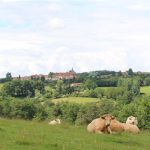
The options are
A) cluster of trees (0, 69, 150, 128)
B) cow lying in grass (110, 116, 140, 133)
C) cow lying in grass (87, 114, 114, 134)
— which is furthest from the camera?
cluster of trees (0, 69, 150, 128)

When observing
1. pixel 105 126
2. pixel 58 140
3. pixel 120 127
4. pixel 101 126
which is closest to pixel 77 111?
pixel 120 127

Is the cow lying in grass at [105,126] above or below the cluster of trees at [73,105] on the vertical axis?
above

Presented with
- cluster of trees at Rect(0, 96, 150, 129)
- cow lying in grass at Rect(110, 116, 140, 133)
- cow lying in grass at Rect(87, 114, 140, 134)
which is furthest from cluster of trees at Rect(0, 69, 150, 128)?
cow lying in grass at Rect(87, 114, 140, 134)

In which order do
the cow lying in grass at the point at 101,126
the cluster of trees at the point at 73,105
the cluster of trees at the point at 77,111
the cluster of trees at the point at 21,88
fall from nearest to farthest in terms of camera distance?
the cow lying in grass at the point at 101,126 → the cluster of trees at the point at 77,111 → the cluster of trees at the point at 73,105 → the cluster of trees at the point at 21,88

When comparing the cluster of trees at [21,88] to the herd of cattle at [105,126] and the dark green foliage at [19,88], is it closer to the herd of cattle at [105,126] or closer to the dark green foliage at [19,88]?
the dark green foliage at [19,88]

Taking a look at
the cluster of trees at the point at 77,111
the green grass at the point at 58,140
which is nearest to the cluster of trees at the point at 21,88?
the cluster of trees at the point at 77,111

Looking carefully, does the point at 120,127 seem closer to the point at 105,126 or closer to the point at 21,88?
the point at 105,126

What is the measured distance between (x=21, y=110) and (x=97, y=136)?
222 ft

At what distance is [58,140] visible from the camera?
71.3 ft

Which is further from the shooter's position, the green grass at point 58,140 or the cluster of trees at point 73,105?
the cluster of trees at point 73,105

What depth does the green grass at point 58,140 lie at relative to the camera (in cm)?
1944

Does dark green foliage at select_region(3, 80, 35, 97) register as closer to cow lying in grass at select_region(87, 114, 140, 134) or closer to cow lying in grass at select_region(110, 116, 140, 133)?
cow lying in grass at select_region(110, 116, 140, 133)

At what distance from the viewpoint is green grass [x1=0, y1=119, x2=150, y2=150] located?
63.8 feet

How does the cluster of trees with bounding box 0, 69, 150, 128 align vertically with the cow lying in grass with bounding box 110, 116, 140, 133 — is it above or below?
below
